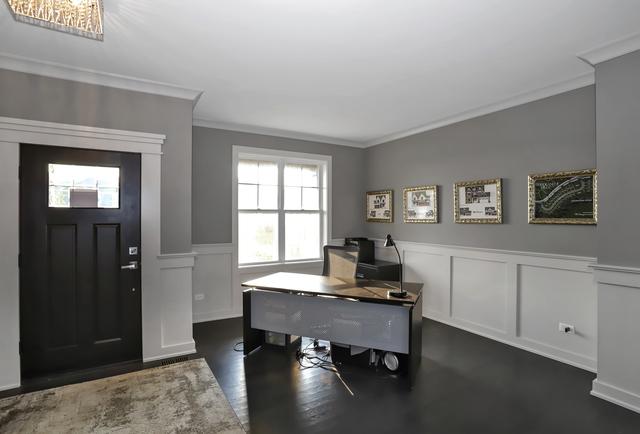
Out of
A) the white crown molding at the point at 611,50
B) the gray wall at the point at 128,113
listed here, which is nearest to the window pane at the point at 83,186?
the gray wall at the point at 128,113

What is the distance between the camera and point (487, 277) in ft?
12.9

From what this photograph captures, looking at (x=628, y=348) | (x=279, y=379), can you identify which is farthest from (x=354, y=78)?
(x=628, y=348)

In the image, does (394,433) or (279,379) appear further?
(279,379)

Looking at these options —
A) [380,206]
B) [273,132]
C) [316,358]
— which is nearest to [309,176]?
[273,132]

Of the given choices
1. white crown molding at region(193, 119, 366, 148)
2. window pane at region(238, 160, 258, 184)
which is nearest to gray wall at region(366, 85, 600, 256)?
white crown molding at region(193, 119, 366, 148)

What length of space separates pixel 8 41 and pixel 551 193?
478 centimetres

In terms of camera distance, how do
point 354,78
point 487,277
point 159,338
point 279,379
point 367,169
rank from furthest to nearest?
point 367,169, point 487,277, point 159,338, point 354,78, point 279,379

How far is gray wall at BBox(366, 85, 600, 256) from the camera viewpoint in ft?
10.3

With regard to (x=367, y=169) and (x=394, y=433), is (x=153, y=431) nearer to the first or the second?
(x=394, y=433)

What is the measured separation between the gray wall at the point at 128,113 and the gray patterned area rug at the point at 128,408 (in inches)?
69.3

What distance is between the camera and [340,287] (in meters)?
3.16

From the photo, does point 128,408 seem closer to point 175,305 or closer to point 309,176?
point 175,305

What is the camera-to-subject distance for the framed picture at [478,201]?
378 cm

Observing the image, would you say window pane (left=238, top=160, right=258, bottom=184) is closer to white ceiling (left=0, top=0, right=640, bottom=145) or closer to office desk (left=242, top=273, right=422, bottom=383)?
white ceiling (left=0, top=0, right=640, bottom=145)
